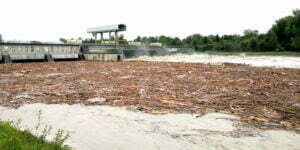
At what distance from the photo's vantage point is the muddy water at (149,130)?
417 cm

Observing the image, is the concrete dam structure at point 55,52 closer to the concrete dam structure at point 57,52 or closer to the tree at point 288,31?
the concrete dam structure at point 57,52

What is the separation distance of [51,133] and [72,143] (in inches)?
28.9

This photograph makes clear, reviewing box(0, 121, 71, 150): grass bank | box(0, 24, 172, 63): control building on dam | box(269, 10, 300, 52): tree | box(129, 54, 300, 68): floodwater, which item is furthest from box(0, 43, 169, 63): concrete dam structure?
box(269, 10, 300, 52): tree

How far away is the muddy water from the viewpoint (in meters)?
4.17

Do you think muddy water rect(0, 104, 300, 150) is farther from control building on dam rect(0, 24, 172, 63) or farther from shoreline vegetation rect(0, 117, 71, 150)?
control building on dam rect(0, 24, 172, 63)

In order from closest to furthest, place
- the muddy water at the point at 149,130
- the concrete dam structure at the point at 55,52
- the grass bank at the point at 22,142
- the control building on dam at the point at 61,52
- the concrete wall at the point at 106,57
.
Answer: the grass bank at the point at 22,142, the muddy water at the point at 149,130, the concrete dam structure at the point at 55,52, the control building on dam at the point at 61,52, the concrete wall at the point at 106,57

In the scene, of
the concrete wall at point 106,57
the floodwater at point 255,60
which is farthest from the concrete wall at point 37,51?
the floodwater at point 255,60

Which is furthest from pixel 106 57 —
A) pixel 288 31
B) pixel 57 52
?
pixel 288 31

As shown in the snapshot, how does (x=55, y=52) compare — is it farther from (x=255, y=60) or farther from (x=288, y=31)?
(x=288, y=31)

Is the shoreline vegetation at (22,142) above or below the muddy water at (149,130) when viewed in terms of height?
above

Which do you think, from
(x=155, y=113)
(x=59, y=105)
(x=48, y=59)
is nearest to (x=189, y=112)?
(x=155, y=113)

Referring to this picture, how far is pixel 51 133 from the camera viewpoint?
4.68m

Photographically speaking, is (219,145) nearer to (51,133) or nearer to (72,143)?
(72,143)

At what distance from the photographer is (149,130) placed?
491 cm
